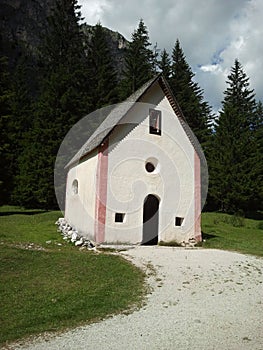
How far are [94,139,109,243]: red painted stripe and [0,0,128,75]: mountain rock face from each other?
183 feet

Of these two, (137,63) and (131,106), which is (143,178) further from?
(137,63)

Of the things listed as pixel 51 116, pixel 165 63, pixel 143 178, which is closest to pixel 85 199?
pixel 143 178

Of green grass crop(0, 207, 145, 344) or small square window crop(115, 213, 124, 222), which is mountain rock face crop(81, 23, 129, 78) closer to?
small square window crop(115, 213, 124, 222)

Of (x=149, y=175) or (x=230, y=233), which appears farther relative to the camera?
(x=230, y=233)

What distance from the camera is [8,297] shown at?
24.8 feet

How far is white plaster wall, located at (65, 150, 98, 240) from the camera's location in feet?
47.8

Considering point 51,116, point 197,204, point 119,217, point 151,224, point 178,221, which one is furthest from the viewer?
point 51,116

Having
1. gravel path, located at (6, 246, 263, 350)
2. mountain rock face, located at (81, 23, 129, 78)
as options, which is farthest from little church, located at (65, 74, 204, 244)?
mountain rock face, located at (81, 23, 129, 78)

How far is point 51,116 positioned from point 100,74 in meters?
9.91

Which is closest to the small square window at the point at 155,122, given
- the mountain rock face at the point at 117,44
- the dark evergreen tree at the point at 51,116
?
the dark evergreen tree at the point at 51,116

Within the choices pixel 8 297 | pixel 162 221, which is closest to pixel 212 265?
pixel 162 221

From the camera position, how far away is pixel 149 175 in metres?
15.2

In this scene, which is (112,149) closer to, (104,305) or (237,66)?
(104,305)

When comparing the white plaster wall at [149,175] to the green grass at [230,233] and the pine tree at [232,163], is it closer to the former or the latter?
the green grass at [230,233]
